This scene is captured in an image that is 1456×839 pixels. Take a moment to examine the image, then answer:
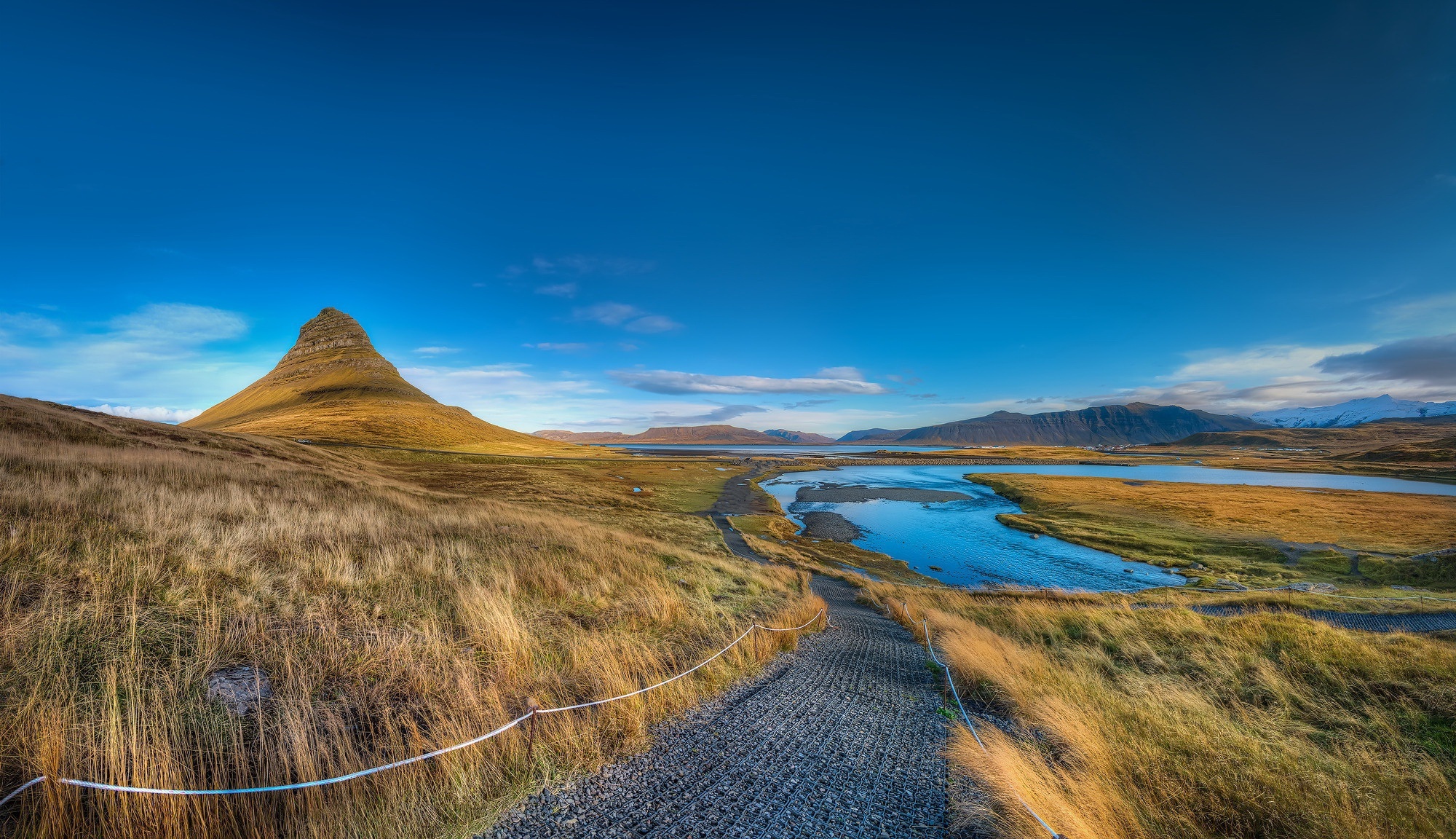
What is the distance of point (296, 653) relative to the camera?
4227 mm

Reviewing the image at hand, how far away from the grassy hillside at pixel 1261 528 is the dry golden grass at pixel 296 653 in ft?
103

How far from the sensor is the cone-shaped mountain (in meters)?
88.3

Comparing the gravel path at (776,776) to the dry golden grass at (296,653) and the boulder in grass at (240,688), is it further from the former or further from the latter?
the boulder in grass at (240,688)

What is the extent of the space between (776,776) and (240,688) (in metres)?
4.35

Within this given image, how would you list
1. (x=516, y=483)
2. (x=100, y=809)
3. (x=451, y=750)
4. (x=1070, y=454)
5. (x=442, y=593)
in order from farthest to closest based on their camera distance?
1. (x=1070, y=454)
2. (x=516, y=483)
3. (x=442, y=593)
4. (x=451, y=750)
5. (x=100, y=809)

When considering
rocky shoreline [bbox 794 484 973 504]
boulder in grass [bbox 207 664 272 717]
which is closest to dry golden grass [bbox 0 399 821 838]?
boulder in grass [bbox 207 664 272 717]

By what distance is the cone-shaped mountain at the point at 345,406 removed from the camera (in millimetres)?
88312

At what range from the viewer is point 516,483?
43969 millimetres

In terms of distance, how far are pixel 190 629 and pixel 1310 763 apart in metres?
10.3

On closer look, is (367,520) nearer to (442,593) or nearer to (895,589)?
(442,593)

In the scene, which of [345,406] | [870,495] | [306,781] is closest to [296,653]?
[306,781]

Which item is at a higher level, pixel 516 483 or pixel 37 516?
pixel 37 516

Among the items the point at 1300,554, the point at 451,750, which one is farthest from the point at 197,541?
the point at 1300,554

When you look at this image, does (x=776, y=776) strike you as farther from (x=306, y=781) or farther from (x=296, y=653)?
(x=296, y=653)
